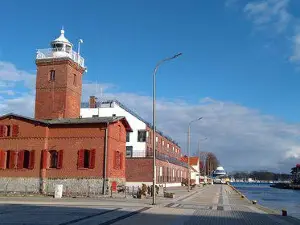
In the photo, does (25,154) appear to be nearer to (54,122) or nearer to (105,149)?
(54,122)

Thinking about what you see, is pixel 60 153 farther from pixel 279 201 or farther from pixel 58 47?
pixel 279 201

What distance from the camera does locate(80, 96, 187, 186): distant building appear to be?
64062mm

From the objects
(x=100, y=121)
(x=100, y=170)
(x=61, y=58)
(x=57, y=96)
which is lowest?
(x=100, y=170)

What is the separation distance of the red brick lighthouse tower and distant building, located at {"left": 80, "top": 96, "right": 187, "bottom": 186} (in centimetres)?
1410

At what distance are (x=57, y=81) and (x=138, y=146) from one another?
2162 centimetres

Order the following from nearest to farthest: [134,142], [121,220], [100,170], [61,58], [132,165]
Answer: [121,220], [100,170], [61,58], [132,165], [134,142]

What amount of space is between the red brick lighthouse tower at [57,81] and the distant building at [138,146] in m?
14.1

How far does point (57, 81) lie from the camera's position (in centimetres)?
5509

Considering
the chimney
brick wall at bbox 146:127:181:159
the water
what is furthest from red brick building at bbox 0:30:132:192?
the chimney

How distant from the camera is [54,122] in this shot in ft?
155

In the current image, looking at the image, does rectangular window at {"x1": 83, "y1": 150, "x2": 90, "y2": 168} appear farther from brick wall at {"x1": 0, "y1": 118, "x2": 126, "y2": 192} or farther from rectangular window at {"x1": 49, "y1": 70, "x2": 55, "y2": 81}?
rectangular window at {"x1": 49, "y1": 70, "x2": 55, "y2": 81}

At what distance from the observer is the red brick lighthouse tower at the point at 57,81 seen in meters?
54.6

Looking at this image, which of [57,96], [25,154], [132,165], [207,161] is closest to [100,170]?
[25,154]

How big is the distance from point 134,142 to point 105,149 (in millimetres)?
27445
